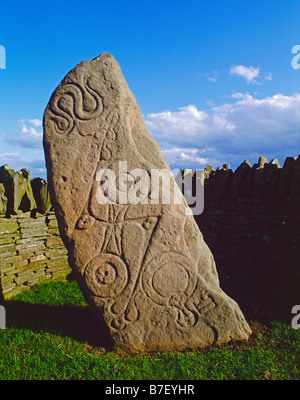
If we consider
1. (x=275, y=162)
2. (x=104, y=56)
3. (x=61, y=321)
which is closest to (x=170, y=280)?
(x=61, y=321)

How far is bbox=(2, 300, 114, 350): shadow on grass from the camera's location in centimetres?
353

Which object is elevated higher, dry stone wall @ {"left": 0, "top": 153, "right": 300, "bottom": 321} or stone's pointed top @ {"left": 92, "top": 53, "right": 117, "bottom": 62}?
stone's pointed top @ {"left": 92, "top": 53, "right": 117, "bottom": 62}

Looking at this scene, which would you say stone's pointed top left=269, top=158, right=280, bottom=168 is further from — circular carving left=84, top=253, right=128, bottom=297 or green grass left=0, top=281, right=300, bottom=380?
circular carving left=84, top=253, right=128, bottom=297

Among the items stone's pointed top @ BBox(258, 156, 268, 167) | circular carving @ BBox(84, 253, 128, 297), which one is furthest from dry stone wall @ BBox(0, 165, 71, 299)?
stone's pointed top @ BBox(258, 156, 268, 167)

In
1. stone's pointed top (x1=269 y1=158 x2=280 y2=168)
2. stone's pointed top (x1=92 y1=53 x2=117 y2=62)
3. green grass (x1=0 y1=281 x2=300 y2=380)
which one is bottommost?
green grass (x1=0 y1=281 x2=300 y2=380)

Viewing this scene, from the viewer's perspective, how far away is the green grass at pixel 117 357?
289cm

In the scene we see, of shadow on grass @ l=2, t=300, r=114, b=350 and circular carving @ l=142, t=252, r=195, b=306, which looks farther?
shadow on grass @ l=2, t=300, r=114, b=350

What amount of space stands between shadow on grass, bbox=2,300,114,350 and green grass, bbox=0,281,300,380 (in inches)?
0.4

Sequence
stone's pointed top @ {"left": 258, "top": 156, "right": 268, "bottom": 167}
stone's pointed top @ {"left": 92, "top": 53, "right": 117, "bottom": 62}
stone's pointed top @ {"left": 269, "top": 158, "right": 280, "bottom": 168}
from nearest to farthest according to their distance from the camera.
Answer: stone's pointed top @ {"left": 92, "top": 53, "right": 117, "bottom": 62}
stone's pointed top @ {"left": 269, "top": 158, "right": 280, "bottom": 168}
stone's pointed top @ {"left": 258, "top": 156, "right": 268, "bottom": 167}

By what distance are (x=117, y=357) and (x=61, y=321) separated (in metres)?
1.11

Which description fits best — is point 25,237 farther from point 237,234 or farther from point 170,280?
point 237,234

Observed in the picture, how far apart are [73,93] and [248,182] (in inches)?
130

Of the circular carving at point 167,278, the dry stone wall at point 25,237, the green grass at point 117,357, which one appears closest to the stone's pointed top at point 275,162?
the green grass at point 117,357
